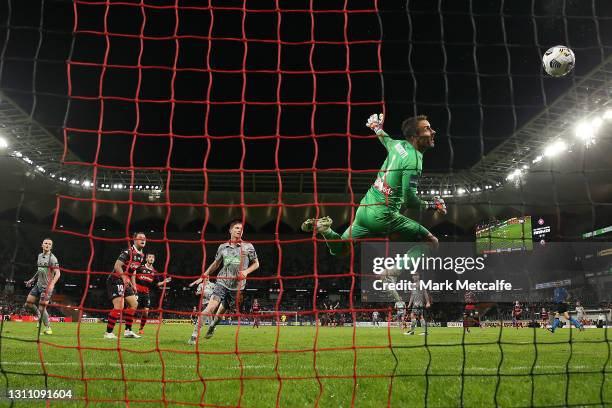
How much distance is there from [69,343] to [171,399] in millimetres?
7094

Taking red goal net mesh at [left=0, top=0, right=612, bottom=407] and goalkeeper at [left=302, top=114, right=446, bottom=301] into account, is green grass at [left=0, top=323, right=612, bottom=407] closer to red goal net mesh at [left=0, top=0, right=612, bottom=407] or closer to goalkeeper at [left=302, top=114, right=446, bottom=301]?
red goal net mesh at [left=0, top=0, right=612, bottom=407]

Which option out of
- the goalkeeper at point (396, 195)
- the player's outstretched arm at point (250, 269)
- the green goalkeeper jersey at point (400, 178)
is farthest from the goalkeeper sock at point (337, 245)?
the player's outstretched arm at point (250, 269)

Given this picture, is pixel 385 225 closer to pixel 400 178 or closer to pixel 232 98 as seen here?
pixel 400 178

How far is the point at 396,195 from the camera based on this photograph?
6.71 m

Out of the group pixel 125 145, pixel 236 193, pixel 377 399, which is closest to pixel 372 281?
pixel 236 193

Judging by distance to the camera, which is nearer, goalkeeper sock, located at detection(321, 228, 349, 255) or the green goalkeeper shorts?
the green goalkeeper shorts

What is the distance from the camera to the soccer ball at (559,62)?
756 centimetres

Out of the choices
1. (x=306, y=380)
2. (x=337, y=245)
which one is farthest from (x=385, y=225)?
(x=306, y=380)

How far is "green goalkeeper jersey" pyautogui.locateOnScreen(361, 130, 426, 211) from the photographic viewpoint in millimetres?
6496

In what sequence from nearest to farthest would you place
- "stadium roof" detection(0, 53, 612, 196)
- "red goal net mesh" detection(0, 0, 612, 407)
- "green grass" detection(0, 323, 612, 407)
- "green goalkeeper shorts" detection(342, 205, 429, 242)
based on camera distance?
"green grass" detection(0, 323, 612, 407), "red goal net mesh" detection(0, 0, 612, 407), "green goalkeeper shorts" detection(342, 205, 429, 242), "stadium roof" detection(0, 53, 612, 196)

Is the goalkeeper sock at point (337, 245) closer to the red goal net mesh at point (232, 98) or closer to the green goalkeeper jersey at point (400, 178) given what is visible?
the red goal net mesh at point (232, 98)

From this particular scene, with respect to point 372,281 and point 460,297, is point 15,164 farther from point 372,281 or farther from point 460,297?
point 460,297

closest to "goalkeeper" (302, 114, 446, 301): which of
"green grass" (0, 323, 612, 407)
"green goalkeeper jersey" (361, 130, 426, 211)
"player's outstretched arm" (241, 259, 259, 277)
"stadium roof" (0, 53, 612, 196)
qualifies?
"green goalkeeper jersey" (361, 130, 426, 211)

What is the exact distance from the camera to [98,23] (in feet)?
45.3
